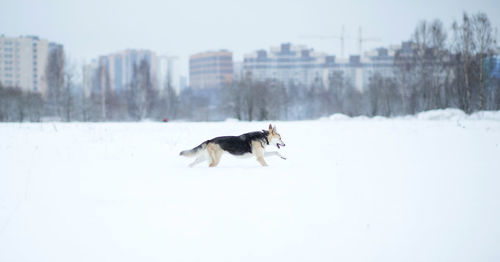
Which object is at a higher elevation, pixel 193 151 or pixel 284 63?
pixel 284 63

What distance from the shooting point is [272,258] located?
15.5 feet

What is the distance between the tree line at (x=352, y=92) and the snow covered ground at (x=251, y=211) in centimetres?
3906

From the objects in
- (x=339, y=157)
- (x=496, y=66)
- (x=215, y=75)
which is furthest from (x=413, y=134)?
(x=215, y=75)

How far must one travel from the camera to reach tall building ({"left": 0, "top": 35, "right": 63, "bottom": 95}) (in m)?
139

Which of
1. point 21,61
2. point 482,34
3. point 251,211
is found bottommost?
point 251,211

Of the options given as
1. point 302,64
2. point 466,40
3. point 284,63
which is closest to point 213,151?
point 466,40

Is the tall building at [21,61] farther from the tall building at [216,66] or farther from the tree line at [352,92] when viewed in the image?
the tree line at [352,92]

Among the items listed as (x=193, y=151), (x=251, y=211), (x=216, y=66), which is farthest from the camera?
(x=216, y=66)

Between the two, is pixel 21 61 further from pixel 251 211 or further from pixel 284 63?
pixel 251 211

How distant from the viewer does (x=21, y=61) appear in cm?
14038

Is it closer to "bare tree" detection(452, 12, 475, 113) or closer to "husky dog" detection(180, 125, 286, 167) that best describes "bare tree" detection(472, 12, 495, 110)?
"bare tree" detection(452, 12, 475, 113)

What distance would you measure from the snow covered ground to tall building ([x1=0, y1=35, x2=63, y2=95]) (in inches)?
5788

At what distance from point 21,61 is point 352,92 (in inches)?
4537

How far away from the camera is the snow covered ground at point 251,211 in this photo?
4.85 m
